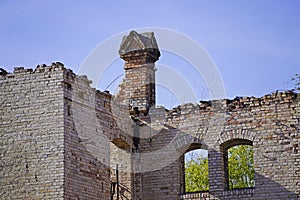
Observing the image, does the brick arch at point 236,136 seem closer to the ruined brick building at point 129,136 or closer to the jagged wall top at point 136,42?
the ruined brick building at point 129,136

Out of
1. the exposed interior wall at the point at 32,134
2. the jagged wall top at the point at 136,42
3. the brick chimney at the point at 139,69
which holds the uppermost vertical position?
the jagged wall top at the point at 136,42

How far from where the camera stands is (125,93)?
71.9 ft

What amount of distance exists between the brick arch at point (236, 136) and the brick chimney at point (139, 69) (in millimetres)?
2571

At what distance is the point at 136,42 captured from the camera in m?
22.1

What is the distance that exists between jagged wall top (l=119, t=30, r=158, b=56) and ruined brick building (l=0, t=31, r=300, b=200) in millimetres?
29

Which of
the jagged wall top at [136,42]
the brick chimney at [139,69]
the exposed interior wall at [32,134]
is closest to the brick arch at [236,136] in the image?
the brick chimney at [139,69]

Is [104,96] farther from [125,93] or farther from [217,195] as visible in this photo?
[217,195]

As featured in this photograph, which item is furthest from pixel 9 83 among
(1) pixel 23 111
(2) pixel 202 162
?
(2) pixel 202 162

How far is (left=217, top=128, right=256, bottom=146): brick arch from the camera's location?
64.4ft

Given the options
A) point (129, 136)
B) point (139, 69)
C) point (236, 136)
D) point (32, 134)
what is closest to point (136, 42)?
point (139, 69)

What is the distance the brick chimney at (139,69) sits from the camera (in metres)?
21.7

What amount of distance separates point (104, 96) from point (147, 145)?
208 cm

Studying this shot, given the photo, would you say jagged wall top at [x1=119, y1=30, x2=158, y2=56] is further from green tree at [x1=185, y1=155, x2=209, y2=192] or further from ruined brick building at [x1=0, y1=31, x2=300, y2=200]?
green tree at [x1=185, y1=155, x2=209, y2=192]

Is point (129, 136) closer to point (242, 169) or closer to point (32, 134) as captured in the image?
point (32, 134)
